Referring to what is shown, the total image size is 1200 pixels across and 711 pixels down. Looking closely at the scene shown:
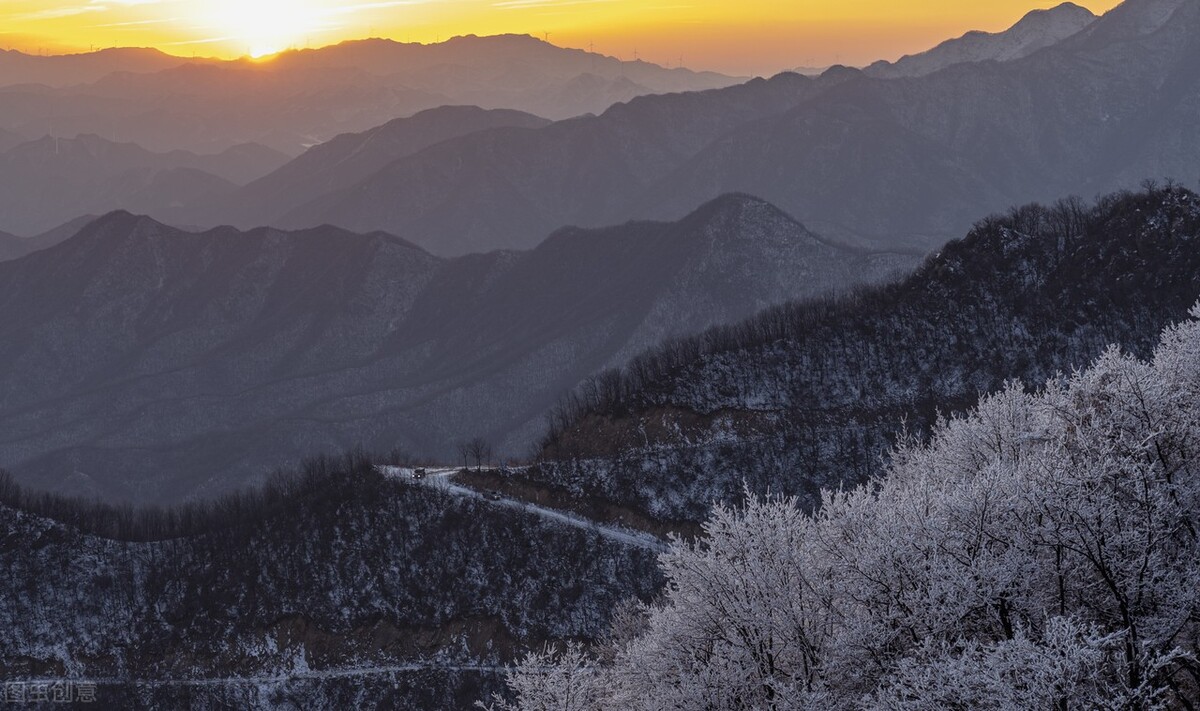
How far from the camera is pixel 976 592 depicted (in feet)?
158

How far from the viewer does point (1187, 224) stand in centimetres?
15650

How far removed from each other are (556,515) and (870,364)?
4752 cm

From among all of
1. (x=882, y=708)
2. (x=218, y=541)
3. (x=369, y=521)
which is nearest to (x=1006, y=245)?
(x=369, y=521)

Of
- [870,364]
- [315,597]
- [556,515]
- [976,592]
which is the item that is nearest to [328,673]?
[315,597]

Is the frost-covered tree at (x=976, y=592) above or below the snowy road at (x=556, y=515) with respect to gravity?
above

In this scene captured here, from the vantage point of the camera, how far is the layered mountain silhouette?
141750 mm

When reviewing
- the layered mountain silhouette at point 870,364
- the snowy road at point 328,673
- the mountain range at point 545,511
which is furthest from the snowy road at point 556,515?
the snowy road at point 328,673

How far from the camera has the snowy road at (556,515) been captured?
132 meters

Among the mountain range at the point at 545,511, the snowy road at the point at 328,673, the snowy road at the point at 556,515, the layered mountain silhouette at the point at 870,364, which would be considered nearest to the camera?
the snowy road at the point at 328,673

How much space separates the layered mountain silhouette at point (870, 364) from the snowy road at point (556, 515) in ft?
14.7

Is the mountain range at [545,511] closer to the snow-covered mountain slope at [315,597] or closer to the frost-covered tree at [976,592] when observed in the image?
the snow-covered mountain slope at [315,597]

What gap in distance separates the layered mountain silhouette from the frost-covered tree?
8103 cm

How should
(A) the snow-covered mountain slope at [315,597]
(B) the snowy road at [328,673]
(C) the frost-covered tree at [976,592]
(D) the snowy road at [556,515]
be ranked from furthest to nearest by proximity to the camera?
(D) the snowy road at [556,515]
(A) the snow-covered mountain slope at [315,597]
(B) the snowy road at [328,673]
(C) the frost-covered tree at [976,592]

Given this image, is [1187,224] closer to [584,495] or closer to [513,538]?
[584,495]
